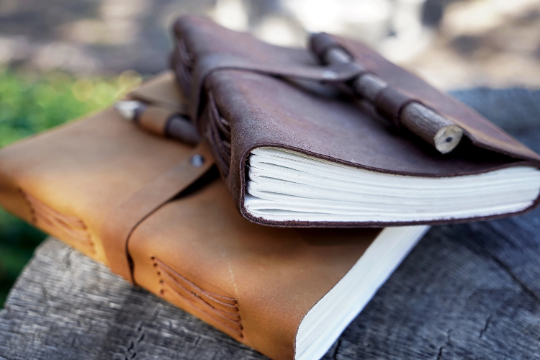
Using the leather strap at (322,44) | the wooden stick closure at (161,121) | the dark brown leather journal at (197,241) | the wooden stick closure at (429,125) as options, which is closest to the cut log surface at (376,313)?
the dark brown leather journal at (197,241)

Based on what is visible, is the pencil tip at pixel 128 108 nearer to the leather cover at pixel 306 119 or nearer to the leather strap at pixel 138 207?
the leather cover at pixel 306 119

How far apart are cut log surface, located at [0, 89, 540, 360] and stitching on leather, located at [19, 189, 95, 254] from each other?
77 millimetres

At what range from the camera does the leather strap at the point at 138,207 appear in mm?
1224

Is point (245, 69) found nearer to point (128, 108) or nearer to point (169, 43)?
point (128, 108)

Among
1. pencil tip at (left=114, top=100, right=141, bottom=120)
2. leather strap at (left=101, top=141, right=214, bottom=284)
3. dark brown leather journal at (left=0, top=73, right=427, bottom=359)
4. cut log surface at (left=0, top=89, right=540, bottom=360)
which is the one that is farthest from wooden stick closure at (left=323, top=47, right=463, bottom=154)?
pencil tip at (left=114, top=100, right=141, bottom=120)

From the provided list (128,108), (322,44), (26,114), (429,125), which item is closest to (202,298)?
(429,125)

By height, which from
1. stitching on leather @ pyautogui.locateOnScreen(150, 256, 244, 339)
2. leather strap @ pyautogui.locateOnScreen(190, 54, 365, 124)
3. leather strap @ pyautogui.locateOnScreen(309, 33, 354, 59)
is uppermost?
leather strap @ pyautogui.locateOnScreen(309, 33, 354, 59)

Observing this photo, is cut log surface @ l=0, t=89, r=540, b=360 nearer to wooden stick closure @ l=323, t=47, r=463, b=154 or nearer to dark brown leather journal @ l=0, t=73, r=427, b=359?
dark brown leather journal @ l=0, t=73, r=427, b=359

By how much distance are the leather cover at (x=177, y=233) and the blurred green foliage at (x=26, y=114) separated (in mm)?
686

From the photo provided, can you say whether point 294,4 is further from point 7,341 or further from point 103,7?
point 7,341

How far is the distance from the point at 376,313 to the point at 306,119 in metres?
0.54

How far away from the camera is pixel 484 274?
4.41ft

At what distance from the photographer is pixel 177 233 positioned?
119 centimetres

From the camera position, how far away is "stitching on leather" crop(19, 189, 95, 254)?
1350 mm
